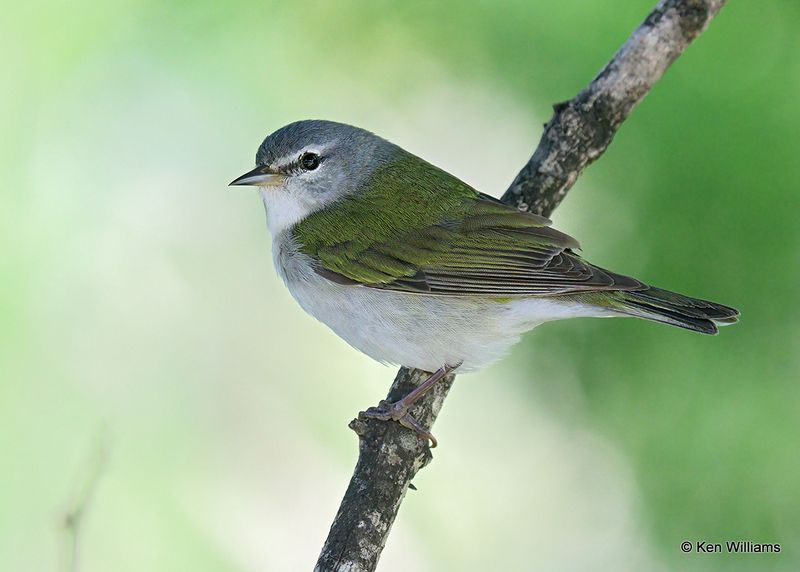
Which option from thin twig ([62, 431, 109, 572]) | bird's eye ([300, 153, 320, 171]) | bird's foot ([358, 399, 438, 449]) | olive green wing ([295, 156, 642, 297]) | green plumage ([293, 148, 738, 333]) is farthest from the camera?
bird's eye ([300, 153, 320, 171])

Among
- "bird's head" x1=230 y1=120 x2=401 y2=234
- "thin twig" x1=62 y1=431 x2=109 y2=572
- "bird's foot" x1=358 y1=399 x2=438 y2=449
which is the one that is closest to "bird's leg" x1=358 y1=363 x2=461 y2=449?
"bird's foot" x1=358 y1=399 x2=438 y2=449

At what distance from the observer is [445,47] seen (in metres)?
5.81

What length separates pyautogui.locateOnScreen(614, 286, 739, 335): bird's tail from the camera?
3.70 meters

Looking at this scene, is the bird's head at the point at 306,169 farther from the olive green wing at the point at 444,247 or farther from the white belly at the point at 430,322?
the white belly at the point at 430,322

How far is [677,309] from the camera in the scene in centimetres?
373

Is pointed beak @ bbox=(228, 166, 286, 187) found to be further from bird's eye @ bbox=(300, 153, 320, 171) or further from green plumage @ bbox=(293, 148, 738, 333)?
green plumage @ bbox=(293, 148, 738, 333)

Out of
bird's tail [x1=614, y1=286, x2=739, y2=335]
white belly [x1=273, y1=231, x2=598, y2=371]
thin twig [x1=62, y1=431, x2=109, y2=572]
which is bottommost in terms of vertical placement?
thin twig [x1=62, y1=431, x2=109, y2=572]

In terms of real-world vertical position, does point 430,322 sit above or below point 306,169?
below

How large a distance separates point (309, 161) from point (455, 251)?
899 millimetres

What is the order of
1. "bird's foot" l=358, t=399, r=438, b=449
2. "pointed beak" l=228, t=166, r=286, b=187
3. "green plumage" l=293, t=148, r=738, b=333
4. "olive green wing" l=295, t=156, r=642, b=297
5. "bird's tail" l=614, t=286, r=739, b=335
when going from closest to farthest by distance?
"bird's tail" l=614, t=286, r=739, b=335 < "green plumage" l=293, t=148, r=738, b=333 < "olive green wing" l=295, t=156, r=642, b=297 < "bird's foot" l=358, t=399, r=438, b=449 < "pointed beak" l=228, t=166, r=286, b=187

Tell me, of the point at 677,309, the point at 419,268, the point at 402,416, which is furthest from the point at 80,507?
the point at 677,309

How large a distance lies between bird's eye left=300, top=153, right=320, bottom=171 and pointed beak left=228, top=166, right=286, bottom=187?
123mm

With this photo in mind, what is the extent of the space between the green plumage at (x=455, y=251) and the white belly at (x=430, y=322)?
0.05 m

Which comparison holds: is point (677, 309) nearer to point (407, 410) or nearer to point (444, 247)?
point (444, 247)
